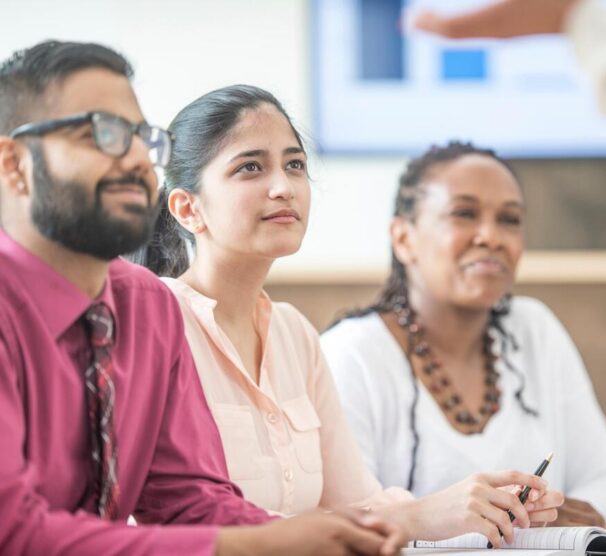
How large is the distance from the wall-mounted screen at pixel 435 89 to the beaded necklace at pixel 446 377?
107cm

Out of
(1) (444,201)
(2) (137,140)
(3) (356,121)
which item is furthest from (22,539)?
(3) (356,121)

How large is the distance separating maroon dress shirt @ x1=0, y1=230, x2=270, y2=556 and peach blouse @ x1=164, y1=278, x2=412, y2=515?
0.13 m

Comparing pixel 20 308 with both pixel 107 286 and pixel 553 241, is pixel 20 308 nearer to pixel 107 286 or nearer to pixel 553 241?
pixel 107 286

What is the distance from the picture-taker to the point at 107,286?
1.31 metres

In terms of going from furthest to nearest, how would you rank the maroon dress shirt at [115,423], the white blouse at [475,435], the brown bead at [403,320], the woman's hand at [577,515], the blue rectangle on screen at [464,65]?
the blue rectangle on screen at [464,65], the brown bead at [403,320], the white blouse at [475,435], the woman's hand at [577,515], the maroon dress shirt at [115,423]

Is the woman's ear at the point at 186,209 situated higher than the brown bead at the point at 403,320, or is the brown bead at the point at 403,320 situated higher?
the woman's ear at the point at 186,209

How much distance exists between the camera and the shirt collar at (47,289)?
1.21 meters

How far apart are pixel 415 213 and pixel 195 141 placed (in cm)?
92

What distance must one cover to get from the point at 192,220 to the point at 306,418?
0.35 meters

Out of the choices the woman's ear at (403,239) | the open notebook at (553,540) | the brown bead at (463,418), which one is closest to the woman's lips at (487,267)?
the woman's ear at (403,239)

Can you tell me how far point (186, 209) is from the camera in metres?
1.75

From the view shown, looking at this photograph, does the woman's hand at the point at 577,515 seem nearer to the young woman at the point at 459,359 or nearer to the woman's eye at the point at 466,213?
the young woman at the point at 459,359

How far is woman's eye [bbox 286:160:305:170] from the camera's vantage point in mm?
1713

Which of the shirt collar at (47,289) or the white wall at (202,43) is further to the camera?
the white wall at (202,43)
